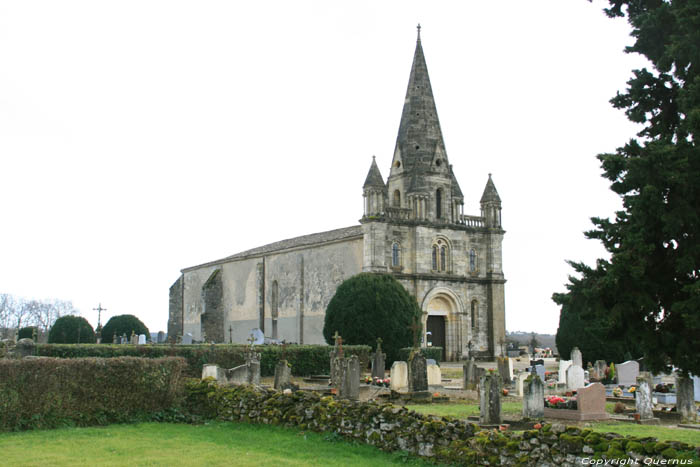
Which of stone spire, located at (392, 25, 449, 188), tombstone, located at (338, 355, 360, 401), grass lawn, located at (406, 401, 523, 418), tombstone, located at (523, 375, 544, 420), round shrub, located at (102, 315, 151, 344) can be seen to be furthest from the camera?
round shrub, located at (102, 315, 151, 344)

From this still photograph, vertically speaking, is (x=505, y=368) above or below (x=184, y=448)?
above

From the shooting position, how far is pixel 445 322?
43531mm

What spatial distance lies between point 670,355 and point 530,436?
225cm

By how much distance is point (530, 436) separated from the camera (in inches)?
402

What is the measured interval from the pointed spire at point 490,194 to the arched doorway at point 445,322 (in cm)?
674

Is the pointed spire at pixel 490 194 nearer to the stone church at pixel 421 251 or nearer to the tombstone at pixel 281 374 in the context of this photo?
the stone church at pixel 421 251


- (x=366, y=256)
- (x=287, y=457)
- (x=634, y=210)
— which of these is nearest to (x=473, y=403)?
(x=287, y=457)

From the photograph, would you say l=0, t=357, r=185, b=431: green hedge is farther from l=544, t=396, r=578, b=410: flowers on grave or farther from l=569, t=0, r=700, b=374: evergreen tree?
l=569, t=0, r=700, b=374: evergreen tree

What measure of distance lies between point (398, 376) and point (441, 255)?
21956 mm

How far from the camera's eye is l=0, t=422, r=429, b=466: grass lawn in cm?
1123

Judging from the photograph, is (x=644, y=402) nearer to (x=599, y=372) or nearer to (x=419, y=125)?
(x=599, y=372)

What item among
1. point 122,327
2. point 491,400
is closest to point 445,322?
point 122,327

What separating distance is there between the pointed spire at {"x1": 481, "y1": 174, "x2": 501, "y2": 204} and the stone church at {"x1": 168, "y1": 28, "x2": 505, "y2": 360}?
64 millimetres

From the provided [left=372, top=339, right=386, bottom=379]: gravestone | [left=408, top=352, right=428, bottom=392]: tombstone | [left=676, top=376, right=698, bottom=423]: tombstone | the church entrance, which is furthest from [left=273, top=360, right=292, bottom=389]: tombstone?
the church entrance
